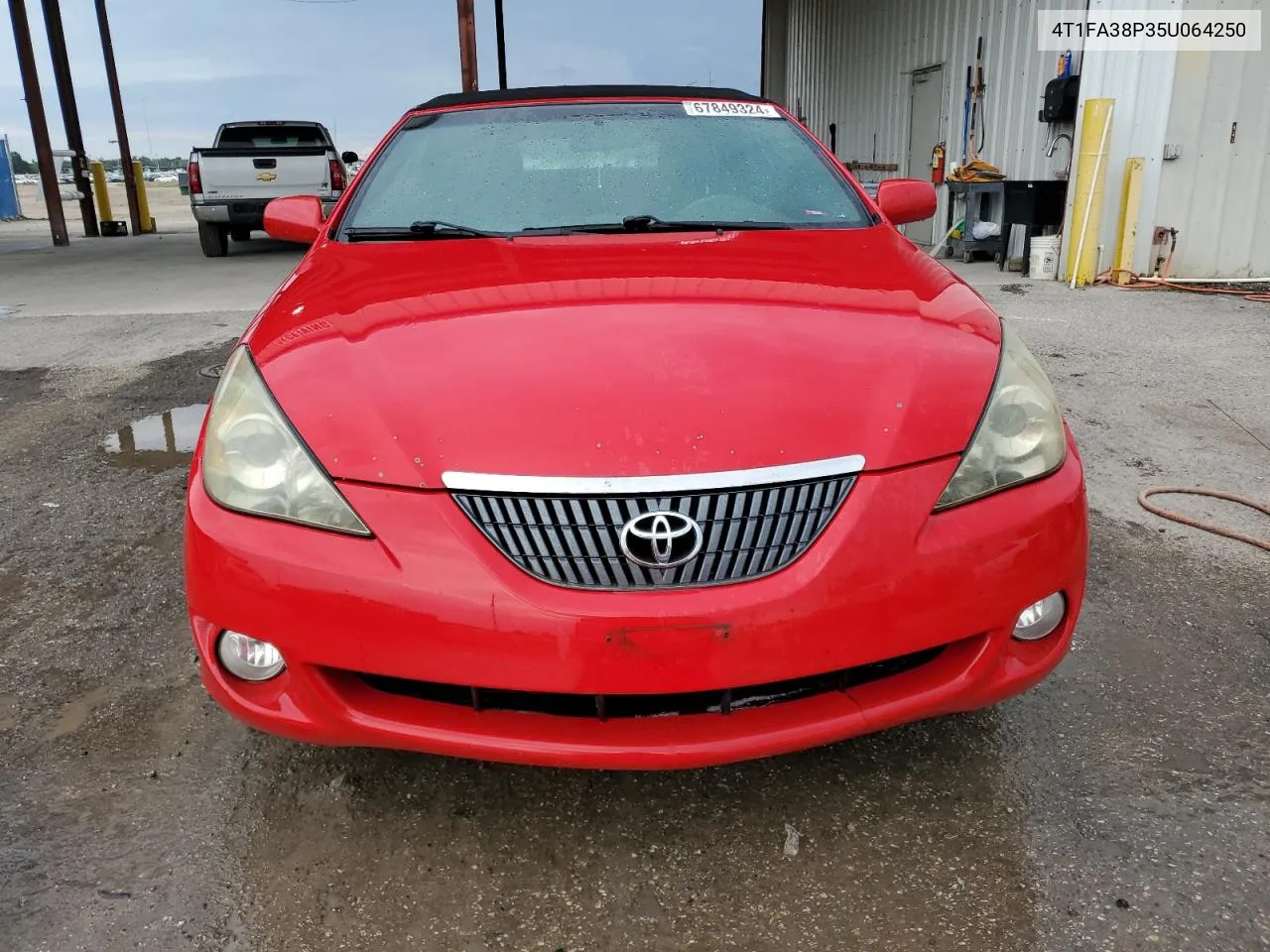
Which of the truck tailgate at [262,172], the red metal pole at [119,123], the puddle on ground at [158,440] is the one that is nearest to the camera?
the puddle on ground at [158,440]

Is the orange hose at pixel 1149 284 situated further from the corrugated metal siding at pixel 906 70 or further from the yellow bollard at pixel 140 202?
the yellow bollard at pixel 140 202

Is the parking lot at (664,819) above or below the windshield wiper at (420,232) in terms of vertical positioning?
below

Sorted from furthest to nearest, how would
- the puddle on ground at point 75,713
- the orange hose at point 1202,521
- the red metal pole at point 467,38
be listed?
the red metal pole at point 467,38 → the orange hose at point 1202,521 → the puddle on ground at point 75,713

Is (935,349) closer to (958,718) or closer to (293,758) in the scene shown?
(958,718)

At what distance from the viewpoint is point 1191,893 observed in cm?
162

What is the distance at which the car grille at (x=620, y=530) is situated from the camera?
1493 mm

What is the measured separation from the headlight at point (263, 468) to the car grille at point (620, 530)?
24cm

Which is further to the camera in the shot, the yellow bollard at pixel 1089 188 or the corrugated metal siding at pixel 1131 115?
the yellow bollard at pixel 1089 188

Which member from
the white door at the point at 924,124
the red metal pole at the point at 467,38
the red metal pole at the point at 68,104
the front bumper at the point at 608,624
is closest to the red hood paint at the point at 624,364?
the front bumper at the point at 608,624

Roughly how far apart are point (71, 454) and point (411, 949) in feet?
11.2

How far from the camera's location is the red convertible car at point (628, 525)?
4.89 feet

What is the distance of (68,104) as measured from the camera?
55.0ft

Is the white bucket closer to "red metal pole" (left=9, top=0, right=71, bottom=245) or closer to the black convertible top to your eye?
the black convertible top

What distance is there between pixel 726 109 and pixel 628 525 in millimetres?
2087
